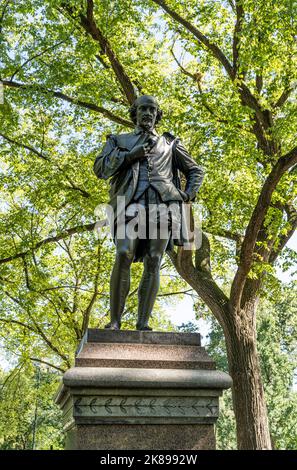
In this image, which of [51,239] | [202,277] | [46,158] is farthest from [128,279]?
[46,158]

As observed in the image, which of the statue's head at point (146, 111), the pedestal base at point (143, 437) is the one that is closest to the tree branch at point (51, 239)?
the statue's head at point (146, 111)

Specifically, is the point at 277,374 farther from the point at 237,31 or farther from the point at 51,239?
the point at 237,31

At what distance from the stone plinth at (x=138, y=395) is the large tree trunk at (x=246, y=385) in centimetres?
633

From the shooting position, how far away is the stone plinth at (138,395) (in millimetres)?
4406

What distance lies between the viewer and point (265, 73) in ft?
46.8

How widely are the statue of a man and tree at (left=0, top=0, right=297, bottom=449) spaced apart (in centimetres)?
523

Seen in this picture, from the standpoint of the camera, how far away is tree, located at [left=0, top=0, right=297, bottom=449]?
38.5 ft

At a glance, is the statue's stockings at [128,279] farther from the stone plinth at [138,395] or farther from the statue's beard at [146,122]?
the statue's beard at [146,122]

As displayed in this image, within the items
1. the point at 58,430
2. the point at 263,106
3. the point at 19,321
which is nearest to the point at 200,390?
the point at 263,106

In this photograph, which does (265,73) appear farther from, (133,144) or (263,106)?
(133,144)

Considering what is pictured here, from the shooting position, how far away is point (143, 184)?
220 inches

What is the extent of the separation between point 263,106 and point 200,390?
10.1 meters

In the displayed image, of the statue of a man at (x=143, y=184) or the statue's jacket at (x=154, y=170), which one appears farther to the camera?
the statue's jacket at (x=154, y=170)

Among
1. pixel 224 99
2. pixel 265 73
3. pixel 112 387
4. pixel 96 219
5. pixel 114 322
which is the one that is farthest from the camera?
pixel 96 219
